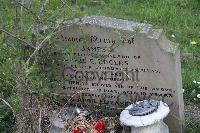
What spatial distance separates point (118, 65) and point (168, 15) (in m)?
2.50

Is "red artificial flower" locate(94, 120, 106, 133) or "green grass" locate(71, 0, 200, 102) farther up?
"green grass" locate(71, 0, 200, 102)

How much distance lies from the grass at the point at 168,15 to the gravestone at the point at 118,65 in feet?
3.60

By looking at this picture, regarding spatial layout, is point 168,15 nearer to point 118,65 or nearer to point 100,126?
point 118,65

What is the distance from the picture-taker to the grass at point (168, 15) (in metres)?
6.23

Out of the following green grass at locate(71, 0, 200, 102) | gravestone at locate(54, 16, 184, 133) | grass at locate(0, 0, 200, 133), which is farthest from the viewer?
green grass at locate(71, 0, 200, 102)

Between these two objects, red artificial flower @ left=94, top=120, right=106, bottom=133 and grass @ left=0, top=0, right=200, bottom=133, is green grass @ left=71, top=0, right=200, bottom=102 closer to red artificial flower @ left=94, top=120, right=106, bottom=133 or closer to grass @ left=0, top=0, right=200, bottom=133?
grass @ left=0, top=0, right=200, bottom=133

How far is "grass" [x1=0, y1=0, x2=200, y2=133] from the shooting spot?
20.4 ft

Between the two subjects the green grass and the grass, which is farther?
the green grass

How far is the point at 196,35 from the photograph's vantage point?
21.8 feet

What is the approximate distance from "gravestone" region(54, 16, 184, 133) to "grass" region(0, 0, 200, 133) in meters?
1.10

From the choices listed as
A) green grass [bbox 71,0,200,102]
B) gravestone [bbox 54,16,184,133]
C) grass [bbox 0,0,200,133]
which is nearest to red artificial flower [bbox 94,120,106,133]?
gravestone [bbox 54,16,184,133]

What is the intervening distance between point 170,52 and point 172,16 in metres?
2.59

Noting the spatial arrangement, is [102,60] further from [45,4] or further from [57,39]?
[45,4]

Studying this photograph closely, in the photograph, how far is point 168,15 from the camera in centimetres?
709
